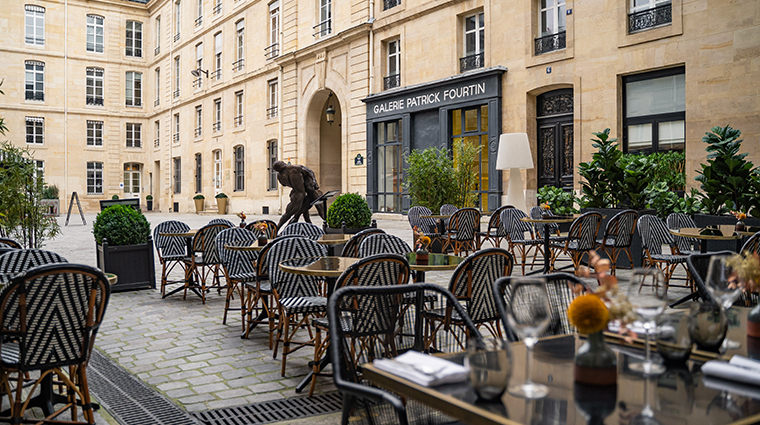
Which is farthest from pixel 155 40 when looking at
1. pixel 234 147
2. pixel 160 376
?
pixel 160 376

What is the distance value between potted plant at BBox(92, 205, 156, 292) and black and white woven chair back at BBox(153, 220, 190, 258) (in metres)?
0.14

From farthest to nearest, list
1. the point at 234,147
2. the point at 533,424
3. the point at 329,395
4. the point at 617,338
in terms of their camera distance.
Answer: the point at 234,147 → the point at 329,395 → the point at 617,338 → the point at 533,424

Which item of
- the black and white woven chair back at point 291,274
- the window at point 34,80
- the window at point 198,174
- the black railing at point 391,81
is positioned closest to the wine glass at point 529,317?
the black and white woven chair back at point 291,274

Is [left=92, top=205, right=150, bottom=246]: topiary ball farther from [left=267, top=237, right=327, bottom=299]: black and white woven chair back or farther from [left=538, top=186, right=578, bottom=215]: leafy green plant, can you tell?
[left=538, top=186, right=578, bottom=215]: leafy green plant

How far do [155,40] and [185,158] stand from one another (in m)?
9.17

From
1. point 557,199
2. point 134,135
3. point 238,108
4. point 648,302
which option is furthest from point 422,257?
point 134,135

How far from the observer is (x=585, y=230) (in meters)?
8.02

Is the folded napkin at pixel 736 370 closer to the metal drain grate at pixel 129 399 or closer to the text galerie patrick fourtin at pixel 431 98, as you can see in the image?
the metal drain grate at pixel 129 399

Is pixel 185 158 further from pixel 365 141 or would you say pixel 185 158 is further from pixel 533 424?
pixel 533 424

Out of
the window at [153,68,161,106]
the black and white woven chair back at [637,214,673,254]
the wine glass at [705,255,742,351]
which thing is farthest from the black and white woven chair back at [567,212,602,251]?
the window at [153,68,161,106]

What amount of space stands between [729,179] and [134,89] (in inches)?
1436

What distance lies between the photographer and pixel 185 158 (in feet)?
110

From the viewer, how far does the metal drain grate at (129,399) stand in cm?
344

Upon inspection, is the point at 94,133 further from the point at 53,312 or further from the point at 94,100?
the point at 53,312
